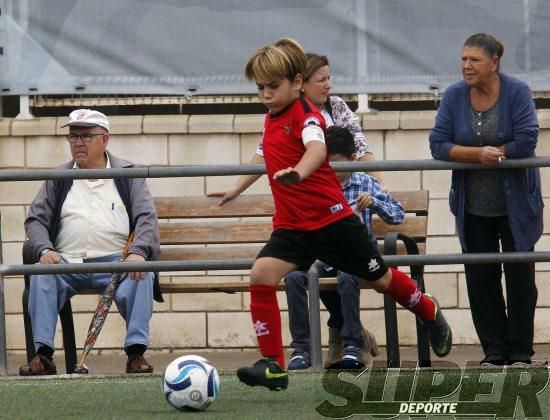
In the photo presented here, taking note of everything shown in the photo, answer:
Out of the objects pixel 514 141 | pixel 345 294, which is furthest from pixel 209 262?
pixel 514 141

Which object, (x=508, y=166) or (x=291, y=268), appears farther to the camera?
(x=508, y=166)

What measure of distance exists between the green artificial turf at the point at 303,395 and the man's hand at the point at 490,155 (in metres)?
1.01

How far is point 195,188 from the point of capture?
10094 mm

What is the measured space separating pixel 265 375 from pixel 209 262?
1.59m

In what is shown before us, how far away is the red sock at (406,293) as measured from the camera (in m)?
6.52

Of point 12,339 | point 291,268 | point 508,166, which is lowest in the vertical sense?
→ point 12,339

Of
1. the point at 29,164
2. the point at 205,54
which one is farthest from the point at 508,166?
the point at 29,164

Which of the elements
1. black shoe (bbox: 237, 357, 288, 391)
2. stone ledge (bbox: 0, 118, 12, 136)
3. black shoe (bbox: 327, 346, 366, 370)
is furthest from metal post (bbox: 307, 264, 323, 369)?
stone ledge (bbox: 0, 118, 12, 136)

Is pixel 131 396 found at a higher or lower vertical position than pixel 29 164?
lower

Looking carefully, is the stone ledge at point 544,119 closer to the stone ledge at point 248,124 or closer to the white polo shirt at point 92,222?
A: the stone ledge at point 248,124

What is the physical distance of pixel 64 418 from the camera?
5.54 metres

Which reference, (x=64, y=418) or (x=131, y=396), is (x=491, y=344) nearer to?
(x=131, y=396)

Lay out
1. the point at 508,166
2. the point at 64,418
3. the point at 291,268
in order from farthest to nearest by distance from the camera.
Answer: the point at 508,166, the point at 291,268, the point at 64,418

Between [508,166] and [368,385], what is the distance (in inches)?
56.3
